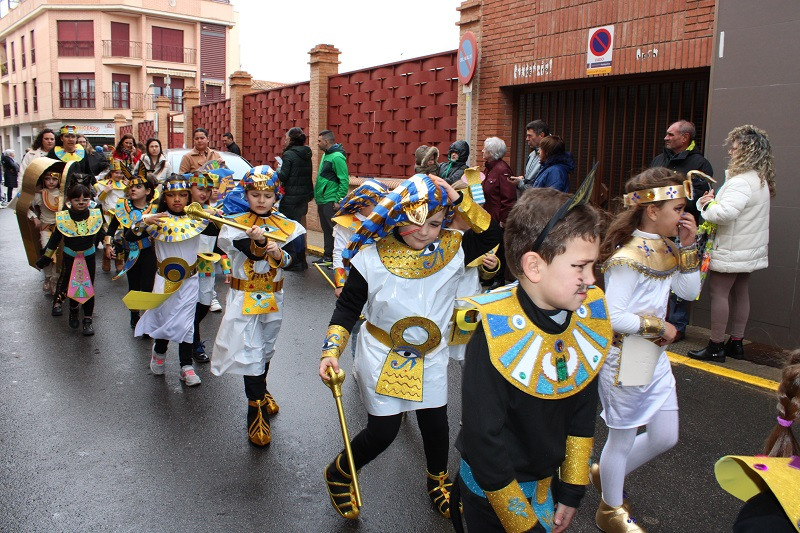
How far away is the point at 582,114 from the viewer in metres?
9.37

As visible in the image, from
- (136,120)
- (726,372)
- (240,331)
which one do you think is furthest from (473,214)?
(136,120)

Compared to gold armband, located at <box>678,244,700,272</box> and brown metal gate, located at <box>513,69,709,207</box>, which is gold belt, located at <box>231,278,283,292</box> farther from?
brown metal gate, located at <box>513,69,709,207</box>

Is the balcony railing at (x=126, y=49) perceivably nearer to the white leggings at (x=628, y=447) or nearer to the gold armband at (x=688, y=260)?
the gold armband at (x=688, y=260)

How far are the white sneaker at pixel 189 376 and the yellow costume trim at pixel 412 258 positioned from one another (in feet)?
9.56

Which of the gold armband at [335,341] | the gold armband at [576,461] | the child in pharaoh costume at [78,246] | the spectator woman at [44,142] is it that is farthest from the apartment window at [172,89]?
the gold armband at [576,461]

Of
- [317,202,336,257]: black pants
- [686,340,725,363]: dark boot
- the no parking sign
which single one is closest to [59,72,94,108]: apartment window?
[317,202,336,257]: black pants

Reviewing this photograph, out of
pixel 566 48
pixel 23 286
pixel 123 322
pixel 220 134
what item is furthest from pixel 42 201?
pixel 220 134

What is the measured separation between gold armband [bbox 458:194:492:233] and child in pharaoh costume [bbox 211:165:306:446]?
4.91 ft

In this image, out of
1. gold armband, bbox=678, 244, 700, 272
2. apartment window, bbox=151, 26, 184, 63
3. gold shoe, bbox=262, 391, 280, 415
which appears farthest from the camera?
apartment window, bbox=151, 26, 184, 63

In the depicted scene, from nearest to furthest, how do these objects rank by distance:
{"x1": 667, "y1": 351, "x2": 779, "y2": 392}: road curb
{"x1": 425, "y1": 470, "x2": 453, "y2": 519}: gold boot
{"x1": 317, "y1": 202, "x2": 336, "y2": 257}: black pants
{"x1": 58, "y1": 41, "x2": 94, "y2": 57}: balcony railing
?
{"x1": 425, "y1": 470, "x2": 453, "y2": 519}: gold boot < {"x1": 667, "y1": 351, "x2": 779, "y2": 392}: road curb < {"x1": 317, "y1": 202, "x2": 336, "y2": 257}: black pants < {"x1": 58, "y1": 41, "x2": 94, "y2": 57}: balcony railing

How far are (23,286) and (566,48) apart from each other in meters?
7.76

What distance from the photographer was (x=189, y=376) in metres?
5.70

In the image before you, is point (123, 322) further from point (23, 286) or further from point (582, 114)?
point (582, 114)

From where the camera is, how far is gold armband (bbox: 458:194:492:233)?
356 cm
